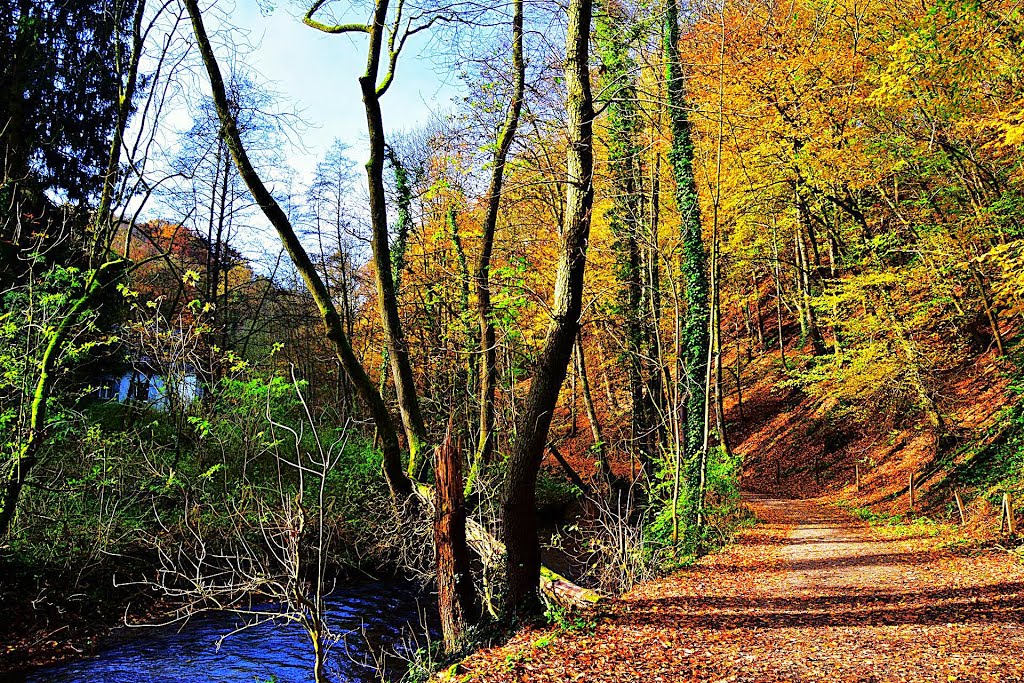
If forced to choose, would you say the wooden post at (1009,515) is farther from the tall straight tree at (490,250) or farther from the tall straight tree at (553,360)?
the tall straight tree at (490,250)

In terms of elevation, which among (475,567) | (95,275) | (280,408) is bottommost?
(475,567)

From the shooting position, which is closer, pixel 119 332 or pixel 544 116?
pixel 544 116

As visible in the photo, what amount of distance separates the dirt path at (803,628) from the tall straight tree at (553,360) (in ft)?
2.21

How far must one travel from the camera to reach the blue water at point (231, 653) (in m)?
8.14

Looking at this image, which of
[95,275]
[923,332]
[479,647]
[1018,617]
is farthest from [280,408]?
[923,332]

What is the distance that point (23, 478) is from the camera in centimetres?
874

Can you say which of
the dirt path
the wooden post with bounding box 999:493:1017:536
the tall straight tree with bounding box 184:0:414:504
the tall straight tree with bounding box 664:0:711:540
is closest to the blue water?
the tall straight tree with bounding box 184:0:414:504

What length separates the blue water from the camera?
8.14 meters

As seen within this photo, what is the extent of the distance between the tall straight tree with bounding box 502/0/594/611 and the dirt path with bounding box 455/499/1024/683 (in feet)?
2.21

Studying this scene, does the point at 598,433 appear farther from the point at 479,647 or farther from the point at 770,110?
the point at 770,110

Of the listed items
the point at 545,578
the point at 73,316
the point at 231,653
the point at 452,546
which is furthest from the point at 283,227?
the point at 231,653

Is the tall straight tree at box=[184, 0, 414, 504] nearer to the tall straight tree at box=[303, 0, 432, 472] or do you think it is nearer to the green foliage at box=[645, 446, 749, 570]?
the tall straight tree at box=[303, 0, 432, 472]

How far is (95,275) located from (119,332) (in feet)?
21.0

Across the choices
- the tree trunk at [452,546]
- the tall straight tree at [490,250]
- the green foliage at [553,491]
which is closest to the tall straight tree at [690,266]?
the green foliage at [553,491]
